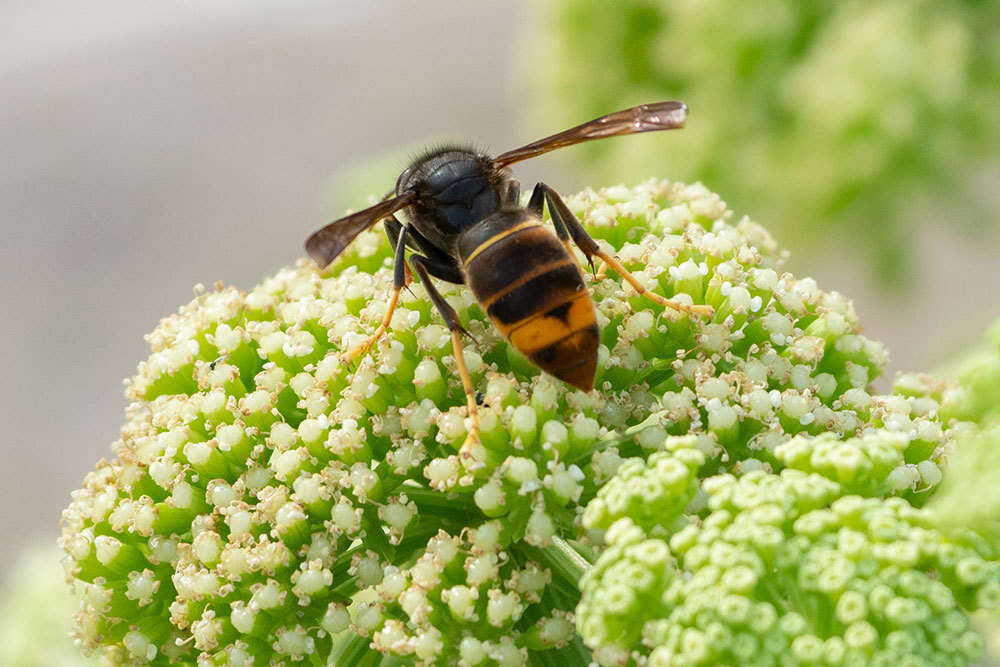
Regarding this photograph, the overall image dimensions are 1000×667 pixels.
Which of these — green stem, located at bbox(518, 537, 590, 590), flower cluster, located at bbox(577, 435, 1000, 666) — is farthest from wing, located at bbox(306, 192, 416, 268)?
flower cluster, located at bbox(577, 435, 1000, 666)

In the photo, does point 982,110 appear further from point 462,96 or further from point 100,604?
point 462,96

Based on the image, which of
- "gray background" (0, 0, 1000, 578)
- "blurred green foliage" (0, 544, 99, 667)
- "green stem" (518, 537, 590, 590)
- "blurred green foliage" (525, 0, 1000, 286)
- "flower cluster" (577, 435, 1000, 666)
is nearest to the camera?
"flower cluster" (577, 435, 1000, 666)

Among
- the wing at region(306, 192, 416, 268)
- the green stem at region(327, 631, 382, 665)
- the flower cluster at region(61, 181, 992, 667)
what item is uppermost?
the wing at region(306, 192, 416, 268)

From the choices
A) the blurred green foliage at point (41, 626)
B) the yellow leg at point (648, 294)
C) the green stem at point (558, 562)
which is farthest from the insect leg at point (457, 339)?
the blurred green foliage at point (41, 626)

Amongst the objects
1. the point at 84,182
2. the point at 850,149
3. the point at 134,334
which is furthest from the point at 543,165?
the point at 850,149

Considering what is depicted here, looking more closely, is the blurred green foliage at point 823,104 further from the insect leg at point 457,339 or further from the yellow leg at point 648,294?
the insect leg at point 457,339

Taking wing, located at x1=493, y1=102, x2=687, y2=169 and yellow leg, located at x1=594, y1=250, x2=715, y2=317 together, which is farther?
wing, located at x1=493, y1=102, x2=687, y2=169

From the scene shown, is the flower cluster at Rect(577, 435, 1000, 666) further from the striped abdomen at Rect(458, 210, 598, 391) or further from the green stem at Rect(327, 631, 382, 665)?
the green stem at Rect(327, 631, 382, 665)
